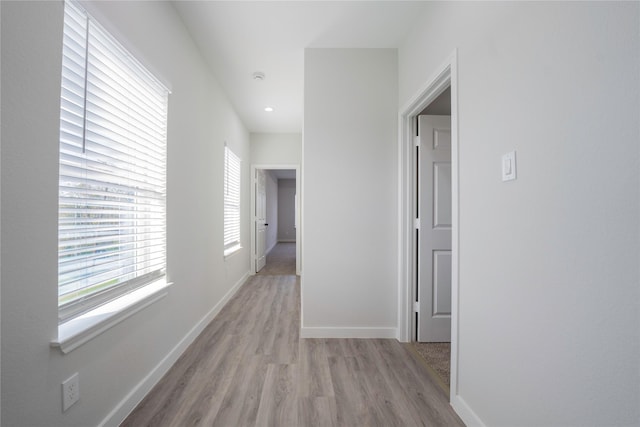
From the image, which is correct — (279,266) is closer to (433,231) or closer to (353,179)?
(353,179)

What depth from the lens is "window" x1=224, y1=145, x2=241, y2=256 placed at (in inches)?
140

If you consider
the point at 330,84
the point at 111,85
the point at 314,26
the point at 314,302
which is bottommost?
the point at 314,302

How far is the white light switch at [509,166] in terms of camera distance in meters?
1.12

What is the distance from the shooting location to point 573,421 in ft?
2.91

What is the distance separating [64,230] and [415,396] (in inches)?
79.9

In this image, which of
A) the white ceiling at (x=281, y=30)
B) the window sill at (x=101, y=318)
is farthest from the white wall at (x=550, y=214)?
the window sill at (x=101, y=318)

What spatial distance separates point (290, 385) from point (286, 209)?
9.50 metres

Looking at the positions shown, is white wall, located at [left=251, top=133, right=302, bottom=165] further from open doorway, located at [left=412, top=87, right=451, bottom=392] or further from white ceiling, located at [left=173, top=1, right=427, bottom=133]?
open doorway, located at [left=412, top=87, right=451, bottom=392]

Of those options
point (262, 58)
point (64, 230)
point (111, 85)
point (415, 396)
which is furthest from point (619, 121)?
point (262, 58)

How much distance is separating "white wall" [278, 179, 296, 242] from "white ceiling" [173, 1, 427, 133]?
802cm

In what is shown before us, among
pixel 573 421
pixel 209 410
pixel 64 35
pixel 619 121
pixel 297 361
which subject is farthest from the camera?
pixel 297 361

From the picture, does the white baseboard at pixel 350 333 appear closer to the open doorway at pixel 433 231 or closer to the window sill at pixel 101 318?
the open doorway at pixel 433 231

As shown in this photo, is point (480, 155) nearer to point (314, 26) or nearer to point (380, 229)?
point (380, 229)

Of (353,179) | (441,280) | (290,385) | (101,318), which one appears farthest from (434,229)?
(101,318)
